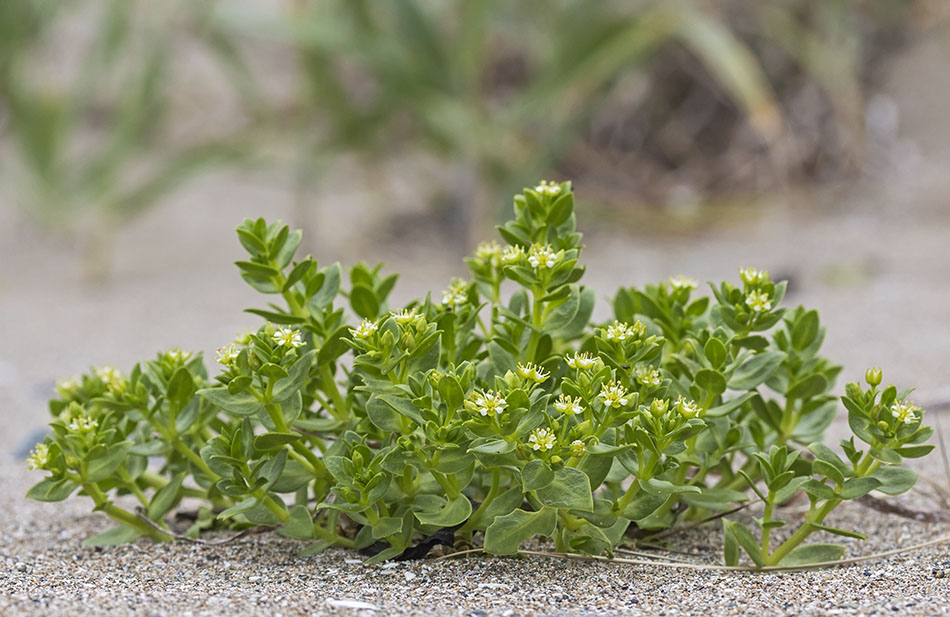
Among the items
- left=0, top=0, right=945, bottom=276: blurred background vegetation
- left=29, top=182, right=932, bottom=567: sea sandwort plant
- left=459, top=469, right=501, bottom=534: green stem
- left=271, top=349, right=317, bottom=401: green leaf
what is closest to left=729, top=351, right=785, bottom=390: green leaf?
left=29, top=182, right=932, bottom=567: sea sandwort plant

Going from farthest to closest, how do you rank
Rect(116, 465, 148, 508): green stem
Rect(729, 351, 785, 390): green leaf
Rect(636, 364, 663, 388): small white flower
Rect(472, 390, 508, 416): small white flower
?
Rect(116, 465, 148, 508): green stem, Rect(729, 351, 785, 390): green leaf, Rect(636, 364, 663, 388): small white flower, Rect(472, 390, 508, 416): small white flower

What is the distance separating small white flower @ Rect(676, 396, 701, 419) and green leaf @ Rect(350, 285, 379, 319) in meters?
0.44

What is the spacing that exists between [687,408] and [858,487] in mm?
254

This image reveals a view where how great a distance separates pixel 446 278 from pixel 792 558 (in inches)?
107

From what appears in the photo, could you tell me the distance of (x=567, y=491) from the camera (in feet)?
3.98

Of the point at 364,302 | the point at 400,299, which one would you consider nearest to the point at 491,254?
the point at 364,302

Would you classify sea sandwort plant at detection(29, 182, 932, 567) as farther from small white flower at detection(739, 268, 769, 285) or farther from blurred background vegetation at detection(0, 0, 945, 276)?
blurred background vegetation at detection(0, 0, 945, 276)

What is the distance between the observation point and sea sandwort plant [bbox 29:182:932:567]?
1230mm

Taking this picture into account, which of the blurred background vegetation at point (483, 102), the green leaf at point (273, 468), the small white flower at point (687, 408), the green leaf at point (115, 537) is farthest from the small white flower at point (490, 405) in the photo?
the blurred background vegetation at point (483, 102)

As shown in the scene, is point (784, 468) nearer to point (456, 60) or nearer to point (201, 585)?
point (201, 585)

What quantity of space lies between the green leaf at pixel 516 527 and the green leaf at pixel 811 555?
34 centimetres

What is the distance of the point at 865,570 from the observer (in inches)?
55.0

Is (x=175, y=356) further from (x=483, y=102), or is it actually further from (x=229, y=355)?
(x=483, y=102)

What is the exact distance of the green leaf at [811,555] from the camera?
1388 millimetres
